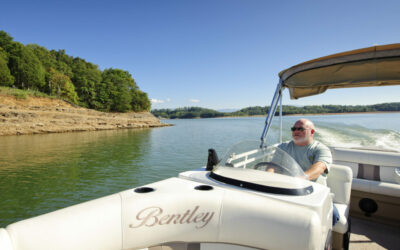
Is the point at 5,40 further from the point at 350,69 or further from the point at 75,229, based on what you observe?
the point at 350,69

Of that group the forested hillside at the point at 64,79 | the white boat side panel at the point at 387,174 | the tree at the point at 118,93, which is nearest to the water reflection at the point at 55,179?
the white boat side panel at the point at 387,174

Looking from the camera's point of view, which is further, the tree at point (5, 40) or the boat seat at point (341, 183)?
the tree at point (5, 40)

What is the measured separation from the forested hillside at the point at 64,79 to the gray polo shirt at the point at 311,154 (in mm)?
38398

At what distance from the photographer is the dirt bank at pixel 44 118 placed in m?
21.0

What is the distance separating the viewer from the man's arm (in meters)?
2.12

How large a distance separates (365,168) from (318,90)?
4.72 feet

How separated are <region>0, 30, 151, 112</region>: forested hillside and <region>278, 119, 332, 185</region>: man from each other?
3838 cm

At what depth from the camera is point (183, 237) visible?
1.42 meters

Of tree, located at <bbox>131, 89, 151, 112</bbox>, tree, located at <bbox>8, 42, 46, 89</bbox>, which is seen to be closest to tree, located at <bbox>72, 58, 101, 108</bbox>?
tree, located at <bbox>131, 89, 151, 112</bbox>

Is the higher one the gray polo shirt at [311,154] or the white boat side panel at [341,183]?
the gray polo shirt at [311,154]

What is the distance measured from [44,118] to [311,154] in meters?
27.8

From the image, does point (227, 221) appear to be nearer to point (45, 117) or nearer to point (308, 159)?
point (308, 159)

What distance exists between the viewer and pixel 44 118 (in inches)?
934

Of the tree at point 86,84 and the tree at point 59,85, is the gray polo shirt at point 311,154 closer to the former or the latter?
the tree at point 59,85
